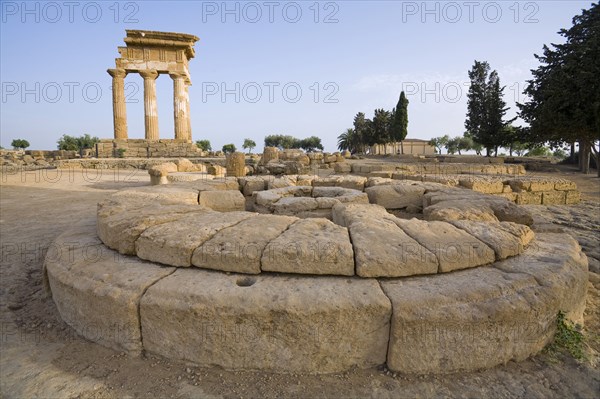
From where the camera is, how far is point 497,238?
2.45 m

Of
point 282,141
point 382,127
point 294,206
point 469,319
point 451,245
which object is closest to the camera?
point 469,319

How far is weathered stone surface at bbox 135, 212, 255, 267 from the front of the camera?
2264 mm

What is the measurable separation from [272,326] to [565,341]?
189 cm

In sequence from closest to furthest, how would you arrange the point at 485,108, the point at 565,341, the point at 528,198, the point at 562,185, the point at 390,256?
the point at 565,341, the point at 390,256, the point at 528,198, the point at 562,185, the point at 485,108

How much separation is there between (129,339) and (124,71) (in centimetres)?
2425

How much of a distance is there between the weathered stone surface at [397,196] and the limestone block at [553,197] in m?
4.30

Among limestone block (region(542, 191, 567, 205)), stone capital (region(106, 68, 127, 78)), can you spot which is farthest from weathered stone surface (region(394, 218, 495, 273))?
stone capital (region(106, 68, 127, 78))

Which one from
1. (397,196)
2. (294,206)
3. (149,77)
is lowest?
Result: (294,206)

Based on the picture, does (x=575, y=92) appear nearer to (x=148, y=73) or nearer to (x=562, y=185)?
(x=562, y=185)

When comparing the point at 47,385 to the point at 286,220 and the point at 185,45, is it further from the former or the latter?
the point at 185,45

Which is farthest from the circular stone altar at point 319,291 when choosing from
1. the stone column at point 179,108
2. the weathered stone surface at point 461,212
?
the stone column at point 179,108

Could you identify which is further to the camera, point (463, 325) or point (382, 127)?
point (382, 127)

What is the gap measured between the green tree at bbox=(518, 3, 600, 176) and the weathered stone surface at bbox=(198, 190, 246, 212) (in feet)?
55.2

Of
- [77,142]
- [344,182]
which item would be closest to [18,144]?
[77,142]
